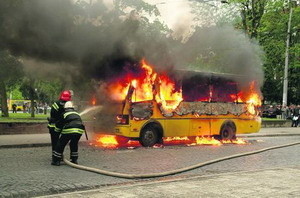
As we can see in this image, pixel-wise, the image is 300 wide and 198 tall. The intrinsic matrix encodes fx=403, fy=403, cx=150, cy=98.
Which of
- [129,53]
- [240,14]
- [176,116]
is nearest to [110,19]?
[129,53]

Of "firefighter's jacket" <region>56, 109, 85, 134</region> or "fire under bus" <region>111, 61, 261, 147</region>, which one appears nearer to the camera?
"firefighter's jacket" <region>56, 109, 85, 134</region>

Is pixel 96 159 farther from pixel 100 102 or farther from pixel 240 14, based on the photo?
pixel 240 14

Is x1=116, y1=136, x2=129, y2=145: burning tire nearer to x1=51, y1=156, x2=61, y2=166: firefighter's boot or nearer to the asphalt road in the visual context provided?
the asphalt road

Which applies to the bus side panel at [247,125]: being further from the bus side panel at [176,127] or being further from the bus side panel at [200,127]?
the bus side panel at [176,127]

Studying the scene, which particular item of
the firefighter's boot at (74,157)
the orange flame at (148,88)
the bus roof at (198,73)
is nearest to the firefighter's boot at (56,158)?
the firefighter's boot at (74,157)

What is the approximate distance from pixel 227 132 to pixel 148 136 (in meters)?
3.76

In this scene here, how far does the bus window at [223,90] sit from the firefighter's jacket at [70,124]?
6.83 m

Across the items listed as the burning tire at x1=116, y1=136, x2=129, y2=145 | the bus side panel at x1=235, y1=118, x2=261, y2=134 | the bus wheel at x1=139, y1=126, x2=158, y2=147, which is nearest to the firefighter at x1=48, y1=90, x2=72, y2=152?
the bus wheel at x1=139, y1=126, x2=158, y2=147

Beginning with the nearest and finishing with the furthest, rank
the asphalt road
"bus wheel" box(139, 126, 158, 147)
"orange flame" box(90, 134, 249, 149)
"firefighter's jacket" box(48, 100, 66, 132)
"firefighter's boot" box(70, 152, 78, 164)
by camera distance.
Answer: the asphalt road → "firefighter's boot" box(70, 152, 78, 164) → "firefighter's jacket" box(48, 100, 66, 132) → "bus wheel" box(139, 126, 158, 147) → "orange flame" box(90, 134, 249, 149)

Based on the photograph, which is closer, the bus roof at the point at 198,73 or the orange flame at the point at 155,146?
the orange flame at the point at 155,146

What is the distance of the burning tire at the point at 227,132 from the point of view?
15.0m

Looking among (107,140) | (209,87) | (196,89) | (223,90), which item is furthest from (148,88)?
(223,90)

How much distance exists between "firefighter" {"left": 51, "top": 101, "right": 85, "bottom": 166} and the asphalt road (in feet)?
0.84

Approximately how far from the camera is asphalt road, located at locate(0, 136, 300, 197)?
6.68 meters
